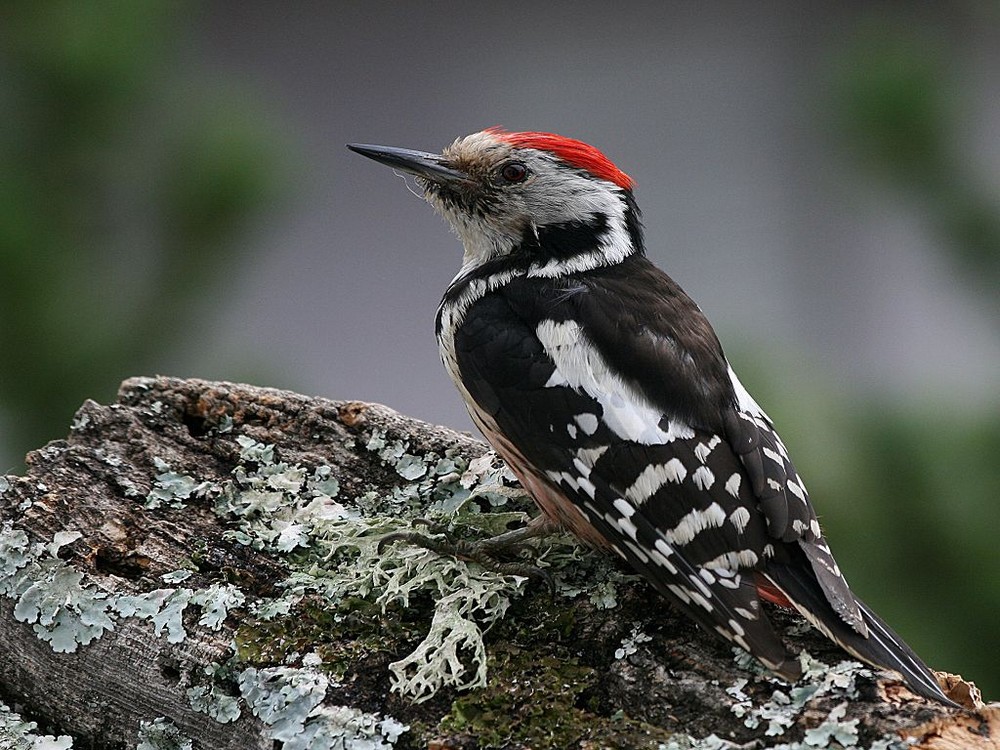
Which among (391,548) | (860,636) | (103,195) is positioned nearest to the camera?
(860,636)

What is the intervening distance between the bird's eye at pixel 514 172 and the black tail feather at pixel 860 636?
111cm

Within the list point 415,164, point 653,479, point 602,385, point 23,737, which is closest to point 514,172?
point 415,164

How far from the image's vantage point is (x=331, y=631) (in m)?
2.09

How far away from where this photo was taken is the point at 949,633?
318cm

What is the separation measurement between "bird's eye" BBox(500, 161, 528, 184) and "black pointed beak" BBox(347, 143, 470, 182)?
10 cm

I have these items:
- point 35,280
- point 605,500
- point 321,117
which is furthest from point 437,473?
point 321,117

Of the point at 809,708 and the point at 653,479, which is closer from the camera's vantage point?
the point at 809,708

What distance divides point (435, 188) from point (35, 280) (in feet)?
4.33

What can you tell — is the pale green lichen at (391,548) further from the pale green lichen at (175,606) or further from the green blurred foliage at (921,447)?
the green blurred foliage at (921,447)

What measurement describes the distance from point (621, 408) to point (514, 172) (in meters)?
0.76

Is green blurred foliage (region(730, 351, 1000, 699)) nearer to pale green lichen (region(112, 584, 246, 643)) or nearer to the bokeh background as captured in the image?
the bokeh background

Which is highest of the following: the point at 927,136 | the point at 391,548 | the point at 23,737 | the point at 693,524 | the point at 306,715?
the point at 927,136

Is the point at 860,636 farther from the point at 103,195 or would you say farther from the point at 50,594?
the point at 103,195

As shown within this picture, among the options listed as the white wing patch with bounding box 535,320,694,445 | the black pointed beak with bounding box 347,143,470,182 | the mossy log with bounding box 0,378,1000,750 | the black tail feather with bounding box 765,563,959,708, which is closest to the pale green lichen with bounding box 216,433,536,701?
the mossy log with bounding box 0,378,1000,750
